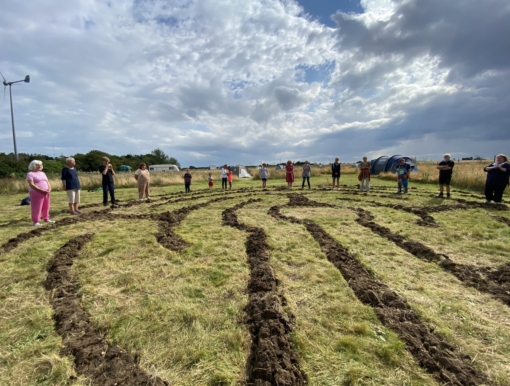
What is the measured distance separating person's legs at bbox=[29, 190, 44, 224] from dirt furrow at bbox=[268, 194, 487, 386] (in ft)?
28.2

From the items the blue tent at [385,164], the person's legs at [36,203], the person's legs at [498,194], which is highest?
the blue tent at [385,164]

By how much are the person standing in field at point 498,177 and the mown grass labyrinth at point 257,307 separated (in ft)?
14.8

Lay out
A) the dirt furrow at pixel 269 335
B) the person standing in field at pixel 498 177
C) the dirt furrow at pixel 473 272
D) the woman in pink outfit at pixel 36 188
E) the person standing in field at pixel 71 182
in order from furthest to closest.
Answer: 1. the person standing in field at pixel 498 177
2. the person standing in field at pixel 71 182
3. the woman in pink outfit at pixel 36 188
4. the dirt furrow at pixel 473 272
5. the dirt furrow at pixel 269 335

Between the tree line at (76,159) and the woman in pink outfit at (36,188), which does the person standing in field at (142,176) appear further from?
the tree line at (76,159)

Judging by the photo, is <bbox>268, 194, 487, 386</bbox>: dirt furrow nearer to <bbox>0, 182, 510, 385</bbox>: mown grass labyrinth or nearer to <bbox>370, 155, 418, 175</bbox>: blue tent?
<bbox>0, 182, 510, 385</bbox>: mown grass labyrinth

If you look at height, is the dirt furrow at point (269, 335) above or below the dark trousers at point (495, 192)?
below

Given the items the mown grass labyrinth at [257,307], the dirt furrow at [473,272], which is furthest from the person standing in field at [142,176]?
the dirt furrow at [473,272]

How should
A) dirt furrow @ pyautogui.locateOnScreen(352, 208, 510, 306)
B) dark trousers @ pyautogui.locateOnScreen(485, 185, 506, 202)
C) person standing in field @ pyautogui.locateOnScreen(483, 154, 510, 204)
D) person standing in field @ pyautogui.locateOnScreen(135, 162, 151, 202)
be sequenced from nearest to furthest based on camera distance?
dirt furrow @ pyautogui.locateOnScreen(352, 208, 510, 306) → person standing in field @ pyautogui.locateOnScreen(483, 154, 510, 204) → dark trousers @ pyautogui.locateOnScreen(485, 185, 506, 202) → person standing in field @ pyautogui.locateOnScreen(135, 162, 151, 202)

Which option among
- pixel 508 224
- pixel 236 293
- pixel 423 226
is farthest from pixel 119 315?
pixel 508 224

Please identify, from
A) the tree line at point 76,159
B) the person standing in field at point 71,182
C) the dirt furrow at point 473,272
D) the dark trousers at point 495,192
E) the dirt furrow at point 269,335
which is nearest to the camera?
the dirt furrow at point 269,335

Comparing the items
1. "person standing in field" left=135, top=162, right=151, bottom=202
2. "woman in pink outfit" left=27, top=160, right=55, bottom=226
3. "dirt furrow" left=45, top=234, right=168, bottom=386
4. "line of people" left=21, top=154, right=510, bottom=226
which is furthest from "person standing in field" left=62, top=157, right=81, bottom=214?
"dirt furrow" left=45, top=234, right=168, bottom=386

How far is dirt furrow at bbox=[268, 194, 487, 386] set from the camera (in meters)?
2.46

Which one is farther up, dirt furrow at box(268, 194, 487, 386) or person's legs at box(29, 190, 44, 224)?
person's legs at box(29, 190, 44, 224)

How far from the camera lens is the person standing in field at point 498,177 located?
10310 millimetres
